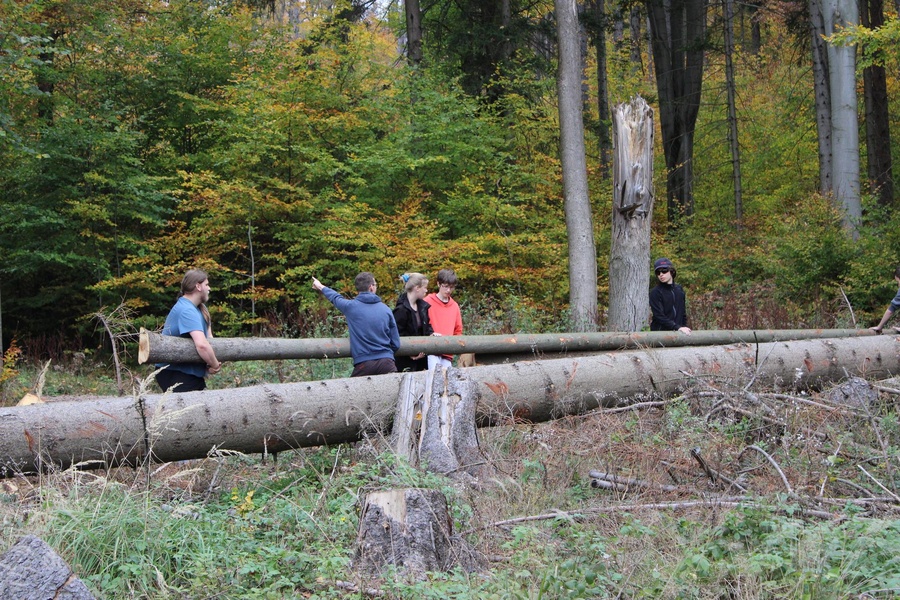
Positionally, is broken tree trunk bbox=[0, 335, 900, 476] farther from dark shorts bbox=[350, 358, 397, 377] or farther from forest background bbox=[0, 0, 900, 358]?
forest background bbox=[0, 0, 900, 358]

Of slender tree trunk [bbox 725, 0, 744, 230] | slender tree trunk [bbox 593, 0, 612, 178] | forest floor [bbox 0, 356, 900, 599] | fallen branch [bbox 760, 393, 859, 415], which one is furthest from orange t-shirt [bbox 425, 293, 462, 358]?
slender tree trunk [bbox 725, 0, 744, 230]

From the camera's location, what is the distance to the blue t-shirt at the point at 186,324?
658 centimetres

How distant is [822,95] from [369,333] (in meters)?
16.3

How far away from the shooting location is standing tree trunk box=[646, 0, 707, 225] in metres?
22.8

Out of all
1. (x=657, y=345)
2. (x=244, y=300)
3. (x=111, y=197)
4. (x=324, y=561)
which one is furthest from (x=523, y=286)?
(x=324, y=561)

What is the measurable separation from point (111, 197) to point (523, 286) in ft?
27.0

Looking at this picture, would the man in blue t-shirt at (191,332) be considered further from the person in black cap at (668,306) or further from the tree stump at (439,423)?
the person in black cap at (668,306)

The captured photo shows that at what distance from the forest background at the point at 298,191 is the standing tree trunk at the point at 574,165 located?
95cm

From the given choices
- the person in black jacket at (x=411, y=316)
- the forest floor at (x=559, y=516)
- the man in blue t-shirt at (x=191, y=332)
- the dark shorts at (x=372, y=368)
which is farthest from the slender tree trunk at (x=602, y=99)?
the man in blue t-shirt at (x=191, y=332)

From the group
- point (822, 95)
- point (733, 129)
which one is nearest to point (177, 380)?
point (822, 95)

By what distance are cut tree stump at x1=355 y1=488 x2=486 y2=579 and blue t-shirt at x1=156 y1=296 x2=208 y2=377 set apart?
2.95 meters

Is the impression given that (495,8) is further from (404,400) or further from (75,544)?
(75,544)

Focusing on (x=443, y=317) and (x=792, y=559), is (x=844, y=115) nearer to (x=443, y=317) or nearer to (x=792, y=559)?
(x=443, y=317)

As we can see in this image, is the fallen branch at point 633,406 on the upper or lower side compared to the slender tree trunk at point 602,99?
lower
